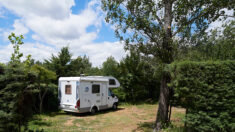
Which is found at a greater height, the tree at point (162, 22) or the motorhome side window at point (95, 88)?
the tree at point (162, 22)

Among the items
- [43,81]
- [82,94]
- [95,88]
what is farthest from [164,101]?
[43,81]

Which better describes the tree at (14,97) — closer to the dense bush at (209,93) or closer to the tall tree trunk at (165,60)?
the dense bush at (209,93)

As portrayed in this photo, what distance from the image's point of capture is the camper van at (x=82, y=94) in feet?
32.5

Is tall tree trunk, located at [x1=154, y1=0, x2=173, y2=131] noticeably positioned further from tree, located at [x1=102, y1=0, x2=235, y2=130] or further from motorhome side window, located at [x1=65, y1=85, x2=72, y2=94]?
motorhome side window, located at [x1=65, y1=85, x2=72, y2=94]

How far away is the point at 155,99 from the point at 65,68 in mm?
10271

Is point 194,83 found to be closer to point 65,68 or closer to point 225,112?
point 225,112

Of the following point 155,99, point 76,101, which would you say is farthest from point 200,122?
point 155,99

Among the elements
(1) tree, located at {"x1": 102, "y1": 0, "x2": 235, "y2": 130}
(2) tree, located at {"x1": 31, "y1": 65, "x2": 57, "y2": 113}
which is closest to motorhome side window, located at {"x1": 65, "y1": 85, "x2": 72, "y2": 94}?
(2) tree, located at {"x1": 31, "y1": 65, "x2": 57, "y2": 113}

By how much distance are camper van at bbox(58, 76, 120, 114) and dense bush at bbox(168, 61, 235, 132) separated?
21.2 feet

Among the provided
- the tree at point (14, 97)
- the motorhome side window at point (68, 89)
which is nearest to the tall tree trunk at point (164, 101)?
the tree at point (14, 97)

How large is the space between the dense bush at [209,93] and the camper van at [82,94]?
647 cm

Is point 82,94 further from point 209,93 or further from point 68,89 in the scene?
point 209,93

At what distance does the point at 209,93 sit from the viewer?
14.9ft

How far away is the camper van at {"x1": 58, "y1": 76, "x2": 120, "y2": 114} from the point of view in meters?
9.91
